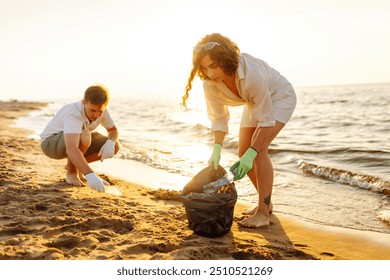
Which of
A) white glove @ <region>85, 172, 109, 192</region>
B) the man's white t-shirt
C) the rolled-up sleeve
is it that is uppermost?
the rolled-up sleeve

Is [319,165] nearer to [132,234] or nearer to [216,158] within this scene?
[216,158]

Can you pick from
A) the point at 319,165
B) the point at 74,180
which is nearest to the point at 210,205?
the point at 74,180

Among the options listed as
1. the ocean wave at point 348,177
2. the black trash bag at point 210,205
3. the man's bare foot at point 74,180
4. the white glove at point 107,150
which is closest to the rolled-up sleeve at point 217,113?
the black trash bag at point 210,205

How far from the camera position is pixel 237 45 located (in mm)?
2934

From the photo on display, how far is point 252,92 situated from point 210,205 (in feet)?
2.97

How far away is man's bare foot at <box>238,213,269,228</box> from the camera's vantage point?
132 inches

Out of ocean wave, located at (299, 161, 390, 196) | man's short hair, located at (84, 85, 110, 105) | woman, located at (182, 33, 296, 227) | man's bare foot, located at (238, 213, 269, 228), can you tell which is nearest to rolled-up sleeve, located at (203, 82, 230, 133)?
woman, located at (182, 33, 296, 227)

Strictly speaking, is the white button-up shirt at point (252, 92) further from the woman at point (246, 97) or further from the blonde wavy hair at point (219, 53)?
the blonde wavy hair at point (219, 53)

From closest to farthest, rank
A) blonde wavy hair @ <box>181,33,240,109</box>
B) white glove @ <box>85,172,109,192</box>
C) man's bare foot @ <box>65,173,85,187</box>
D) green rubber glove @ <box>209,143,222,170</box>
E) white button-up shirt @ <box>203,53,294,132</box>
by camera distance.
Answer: blonde wavy hair @ <box>181,33,240,109</box> → white button-up shirt @ <box>203,53,294,132</box> → green rubber glove @ <box>209,143,222,170</box> → white glove @ <box>85,172,109,192</box> → man's bare foot @ <box>65,173,85,187</box>

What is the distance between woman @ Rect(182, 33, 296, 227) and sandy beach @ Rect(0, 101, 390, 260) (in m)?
0.46

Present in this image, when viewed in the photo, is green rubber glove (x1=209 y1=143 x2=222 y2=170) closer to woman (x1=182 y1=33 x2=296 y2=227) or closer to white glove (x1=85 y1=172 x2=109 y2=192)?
woman (x1=182 y1=33 x2=296 y2=227)

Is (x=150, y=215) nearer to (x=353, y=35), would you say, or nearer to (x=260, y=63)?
(x=260, y=63)
